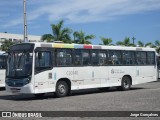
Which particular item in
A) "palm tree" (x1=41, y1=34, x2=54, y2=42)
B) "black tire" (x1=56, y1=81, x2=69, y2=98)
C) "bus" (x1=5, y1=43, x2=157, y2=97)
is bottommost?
"black tire" (x1=56, y1=81, x2=69, y2=98)

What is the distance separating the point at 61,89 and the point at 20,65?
8.63ft

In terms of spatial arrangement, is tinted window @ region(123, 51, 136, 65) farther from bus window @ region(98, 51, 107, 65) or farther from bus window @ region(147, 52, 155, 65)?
bus window @ region(98, 51, 107, 65)

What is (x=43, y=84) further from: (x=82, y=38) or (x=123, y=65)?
(x=82, y=38)

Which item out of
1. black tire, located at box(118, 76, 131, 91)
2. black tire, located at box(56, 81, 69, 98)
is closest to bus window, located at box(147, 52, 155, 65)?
black tire, located at box(118, 76, 131, 91)

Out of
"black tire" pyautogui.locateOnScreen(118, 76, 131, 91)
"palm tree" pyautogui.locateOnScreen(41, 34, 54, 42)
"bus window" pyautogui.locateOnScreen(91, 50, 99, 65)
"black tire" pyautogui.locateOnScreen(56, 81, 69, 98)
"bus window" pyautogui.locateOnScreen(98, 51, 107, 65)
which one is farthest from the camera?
"palm tree" pyautogui.locateOnScreen(41, 34, 54, 42)

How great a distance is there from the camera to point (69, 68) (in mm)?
20250

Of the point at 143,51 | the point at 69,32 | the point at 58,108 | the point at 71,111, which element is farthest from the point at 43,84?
the point at 69,32

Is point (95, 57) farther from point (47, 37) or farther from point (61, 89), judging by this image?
point (47, 37)

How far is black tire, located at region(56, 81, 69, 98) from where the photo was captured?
19.6m

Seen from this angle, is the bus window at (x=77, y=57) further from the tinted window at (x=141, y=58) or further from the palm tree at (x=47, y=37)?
the palm tree at (x=47, y=37)

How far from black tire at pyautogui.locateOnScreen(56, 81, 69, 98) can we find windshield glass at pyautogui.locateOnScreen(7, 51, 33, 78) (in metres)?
2.11

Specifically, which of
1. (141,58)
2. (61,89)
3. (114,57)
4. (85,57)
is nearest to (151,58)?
(141,58)

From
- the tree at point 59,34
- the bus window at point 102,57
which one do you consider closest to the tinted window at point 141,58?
the bus window at point 102,57

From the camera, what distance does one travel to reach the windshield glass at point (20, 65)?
18.4 meters
